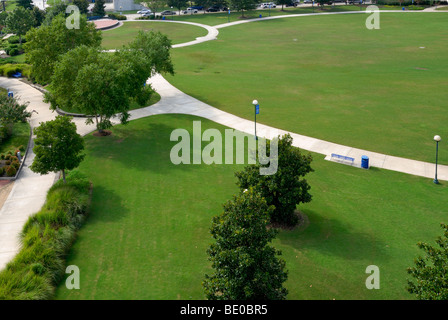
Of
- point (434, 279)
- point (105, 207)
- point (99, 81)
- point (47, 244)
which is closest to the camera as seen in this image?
point (434, 279)

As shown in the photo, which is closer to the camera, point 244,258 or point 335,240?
point 244,258

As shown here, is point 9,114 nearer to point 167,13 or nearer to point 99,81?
point 99,81

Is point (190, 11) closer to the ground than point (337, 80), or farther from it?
farther from it

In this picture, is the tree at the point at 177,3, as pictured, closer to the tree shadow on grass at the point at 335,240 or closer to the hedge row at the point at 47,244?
the hedge row at the point at 47,244

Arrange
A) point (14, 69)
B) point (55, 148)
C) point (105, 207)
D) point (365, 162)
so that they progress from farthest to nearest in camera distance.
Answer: point (14, 69), point (365, 162), point (55, 148), point (105, 207)

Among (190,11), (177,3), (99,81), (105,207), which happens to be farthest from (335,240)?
(190,11)

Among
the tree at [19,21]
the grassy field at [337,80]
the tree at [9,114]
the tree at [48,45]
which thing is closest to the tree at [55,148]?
the tree at [9,114]
